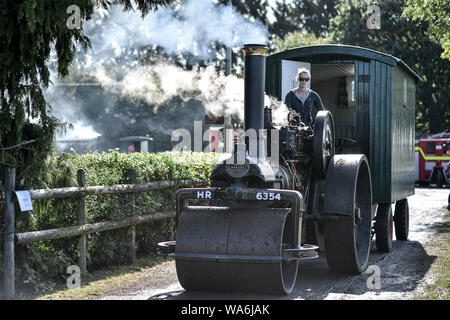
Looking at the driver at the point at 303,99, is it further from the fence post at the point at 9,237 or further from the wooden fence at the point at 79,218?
the fence post at the point at 9,237

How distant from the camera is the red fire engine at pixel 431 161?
32.4 meters

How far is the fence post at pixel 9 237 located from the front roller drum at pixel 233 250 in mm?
1651

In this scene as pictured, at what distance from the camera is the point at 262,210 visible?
7.08 m

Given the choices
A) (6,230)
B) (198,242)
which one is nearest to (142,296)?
(198,242)

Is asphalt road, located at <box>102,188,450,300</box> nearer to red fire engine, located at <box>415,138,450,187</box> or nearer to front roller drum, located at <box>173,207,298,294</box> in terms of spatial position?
front roller drum, located at <box>173,207,298,294</box>

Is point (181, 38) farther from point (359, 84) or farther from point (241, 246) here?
point (241, 246)

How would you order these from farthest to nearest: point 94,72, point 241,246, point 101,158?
point 94,72, point 101,158, point 241,246

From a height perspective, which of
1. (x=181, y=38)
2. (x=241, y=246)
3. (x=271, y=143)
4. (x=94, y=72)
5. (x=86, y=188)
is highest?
(x=94, y=72)

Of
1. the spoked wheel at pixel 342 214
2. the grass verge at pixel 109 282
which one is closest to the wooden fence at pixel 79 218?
the grass verge at pixel 109 282

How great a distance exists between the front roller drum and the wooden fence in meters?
1.52

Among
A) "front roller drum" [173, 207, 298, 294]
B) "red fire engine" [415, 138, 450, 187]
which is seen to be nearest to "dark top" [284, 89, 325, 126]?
"front roller drum" [173, 207, 298, 294]

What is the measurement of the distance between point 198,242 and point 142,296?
90 cm

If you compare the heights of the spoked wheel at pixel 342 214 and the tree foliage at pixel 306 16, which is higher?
the tree foliage at pixel 306 16
